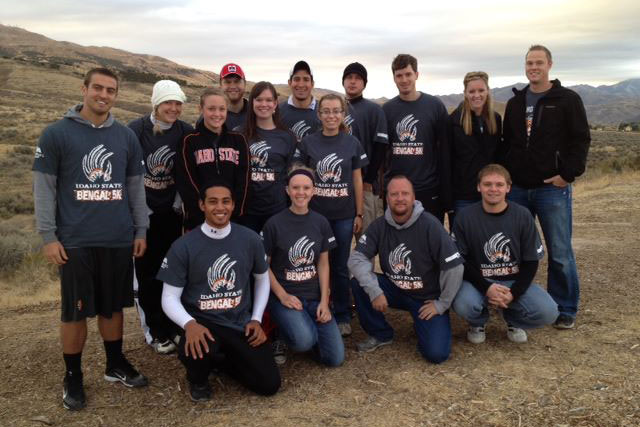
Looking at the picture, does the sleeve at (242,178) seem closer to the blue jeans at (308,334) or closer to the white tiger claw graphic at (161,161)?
the white tiger claw graphic at (161,161)

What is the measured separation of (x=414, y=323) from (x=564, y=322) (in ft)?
4.97

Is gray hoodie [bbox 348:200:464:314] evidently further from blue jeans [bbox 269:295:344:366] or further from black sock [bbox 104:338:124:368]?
black sock [bbox 104:338:124:368]

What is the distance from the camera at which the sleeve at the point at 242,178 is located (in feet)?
15.9

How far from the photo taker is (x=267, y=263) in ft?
14.8

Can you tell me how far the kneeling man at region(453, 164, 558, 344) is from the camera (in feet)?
15.8

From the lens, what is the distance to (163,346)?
5.02 metres

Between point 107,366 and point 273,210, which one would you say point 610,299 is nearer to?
point 273,210

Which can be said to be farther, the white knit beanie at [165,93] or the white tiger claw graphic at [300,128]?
the white tiger claw graphic at [300,128]

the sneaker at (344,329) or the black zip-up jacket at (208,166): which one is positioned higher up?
the black zip-up jacket at (208,166)

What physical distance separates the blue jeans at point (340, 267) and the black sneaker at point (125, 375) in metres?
1.91

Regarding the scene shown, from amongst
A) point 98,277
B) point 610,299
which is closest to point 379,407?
point 98,277

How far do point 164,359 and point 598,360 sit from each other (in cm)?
366

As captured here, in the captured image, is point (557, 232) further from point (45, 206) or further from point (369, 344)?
point (45, 206)

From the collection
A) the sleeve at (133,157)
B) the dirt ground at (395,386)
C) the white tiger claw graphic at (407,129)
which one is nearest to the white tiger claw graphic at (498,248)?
the dirt ground at (395,386)
